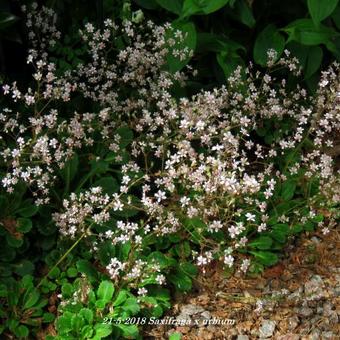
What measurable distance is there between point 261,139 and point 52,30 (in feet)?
5.10

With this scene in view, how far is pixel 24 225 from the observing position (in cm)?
307

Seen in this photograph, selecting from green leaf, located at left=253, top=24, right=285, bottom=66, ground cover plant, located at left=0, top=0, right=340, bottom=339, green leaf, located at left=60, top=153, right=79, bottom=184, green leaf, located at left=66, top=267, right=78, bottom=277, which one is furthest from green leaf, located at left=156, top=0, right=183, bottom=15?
green leaf, located at left=66, top=267, right=78, bottom=277

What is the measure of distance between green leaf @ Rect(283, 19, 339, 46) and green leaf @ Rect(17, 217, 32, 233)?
5.98 ft

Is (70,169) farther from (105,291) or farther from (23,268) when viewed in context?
(105,291)

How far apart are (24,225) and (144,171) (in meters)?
0.75

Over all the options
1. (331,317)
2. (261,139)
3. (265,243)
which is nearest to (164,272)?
(265,243)

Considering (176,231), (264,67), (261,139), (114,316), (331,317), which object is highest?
(264,67)

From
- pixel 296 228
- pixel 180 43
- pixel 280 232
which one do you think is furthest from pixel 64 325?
pixel 180 43

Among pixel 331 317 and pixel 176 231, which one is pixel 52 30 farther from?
pixel 331 317

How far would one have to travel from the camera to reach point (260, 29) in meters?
4.01

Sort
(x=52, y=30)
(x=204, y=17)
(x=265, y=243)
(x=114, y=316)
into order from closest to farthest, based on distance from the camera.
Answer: (x=114, y=316) < (x=265, y=243) < (x=52, y=30) < (x=204, y=17)

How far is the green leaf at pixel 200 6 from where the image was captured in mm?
3340

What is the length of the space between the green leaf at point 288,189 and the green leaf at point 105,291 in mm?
1201

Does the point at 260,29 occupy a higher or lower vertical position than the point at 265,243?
higher
